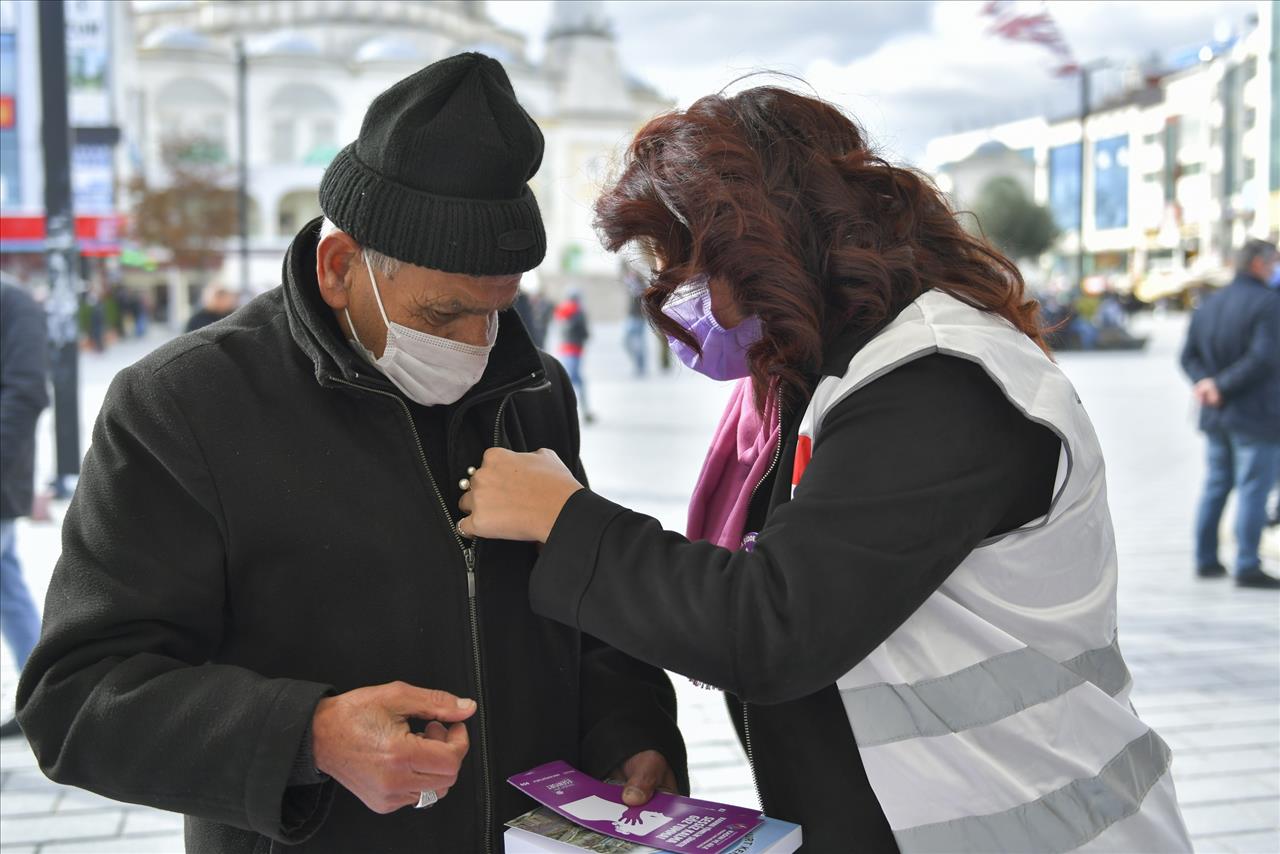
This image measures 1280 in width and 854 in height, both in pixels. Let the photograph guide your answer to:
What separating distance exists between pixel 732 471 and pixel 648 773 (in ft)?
1.52

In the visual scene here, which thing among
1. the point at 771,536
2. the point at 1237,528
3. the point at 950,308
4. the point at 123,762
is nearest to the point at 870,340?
the point at 950,308

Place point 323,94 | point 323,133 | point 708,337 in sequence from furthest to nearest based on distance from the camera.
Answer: point 323,133 → point 323,94 → point 708,337

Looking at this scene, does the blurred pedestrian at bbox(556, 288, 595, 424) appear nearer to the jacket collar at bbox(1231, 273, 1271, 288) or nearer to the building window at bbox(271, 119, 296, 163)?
the jacket collar at bbox(1231, 273, 1271, 288)

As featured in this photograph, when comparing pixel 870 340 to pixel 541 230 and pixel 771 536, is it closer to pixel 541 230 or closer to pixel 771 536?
pixel 771 536

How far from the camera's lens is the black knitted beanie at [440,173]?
4.88 ft

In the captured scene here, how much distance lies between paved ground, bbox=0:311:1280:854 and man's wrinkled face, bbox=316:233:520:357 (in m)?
1.85

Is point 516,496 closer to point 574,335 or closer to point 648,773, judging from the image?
point 648,773

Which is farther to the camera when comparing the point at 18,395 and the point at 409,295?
the point at 18,395

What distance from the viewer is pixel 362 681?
5.07 ft

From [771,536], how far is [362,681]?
593mm

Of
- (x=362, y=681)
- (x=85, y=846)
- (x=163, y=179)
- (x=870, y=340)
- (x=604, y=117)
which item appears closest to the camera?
(x=870, y=340)

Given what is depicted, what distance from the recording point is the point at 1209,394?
21.5ft

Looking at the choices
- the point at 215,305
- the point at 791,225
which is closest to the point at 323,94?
the point at 215,305

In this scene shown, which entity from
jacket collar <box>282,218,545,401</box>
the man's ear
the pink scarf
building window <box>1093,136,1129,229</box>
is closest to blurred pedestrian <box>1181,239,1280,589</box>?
the pink scarf
